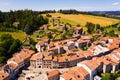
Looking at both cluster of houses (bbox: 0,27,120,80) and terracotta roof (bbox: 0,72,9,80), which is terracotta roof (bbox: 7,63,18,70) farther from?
terracotta roof (bbox: 0,72,9,80)

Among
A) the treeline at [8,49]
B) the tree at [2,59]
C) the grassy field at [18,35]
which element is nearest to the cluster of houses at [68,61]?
the tree at [2,59]

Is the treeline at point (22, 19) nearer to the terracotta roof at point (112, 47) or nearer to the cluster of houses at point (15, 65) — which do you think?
the cluster of houses at point (15, 65)

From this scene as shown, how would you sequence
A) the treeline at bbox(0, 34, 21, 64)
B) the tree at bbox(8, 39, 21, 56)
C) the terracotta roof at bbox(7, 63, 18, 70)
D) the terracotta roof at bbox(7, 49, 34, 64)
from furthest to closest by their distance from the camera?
the tree at bbox(8, 39, 21, 56)
the treeline at bbox(0, 34, 21, 64)
the terracotta roof at bbox(7, 49, 34, 64)
the terracotta roof at bbox(7, 63, 18, 70)

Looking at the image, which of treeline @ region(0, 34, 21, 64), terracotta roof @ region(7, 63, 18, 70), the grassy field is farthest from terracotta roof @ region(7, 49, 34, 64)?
the grassy field

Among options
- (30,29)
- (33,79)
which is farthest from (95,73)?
(30,29)

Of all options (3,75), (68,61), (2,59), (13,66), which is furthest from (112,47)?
(3,75)

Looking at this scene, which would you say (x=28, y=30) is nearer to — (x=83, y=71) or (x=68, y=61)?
(x=68, y=61)

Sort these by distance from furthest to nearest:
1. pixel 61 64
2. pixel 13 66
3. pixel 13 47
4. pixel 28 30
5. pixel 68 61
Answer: pixel 28 30
pixel 13 47
pixel 68 61
pixel 61 64
pixel 13 66

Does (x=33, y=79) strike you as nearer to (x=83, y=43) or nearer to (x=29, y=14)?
(x=83, y=43)
